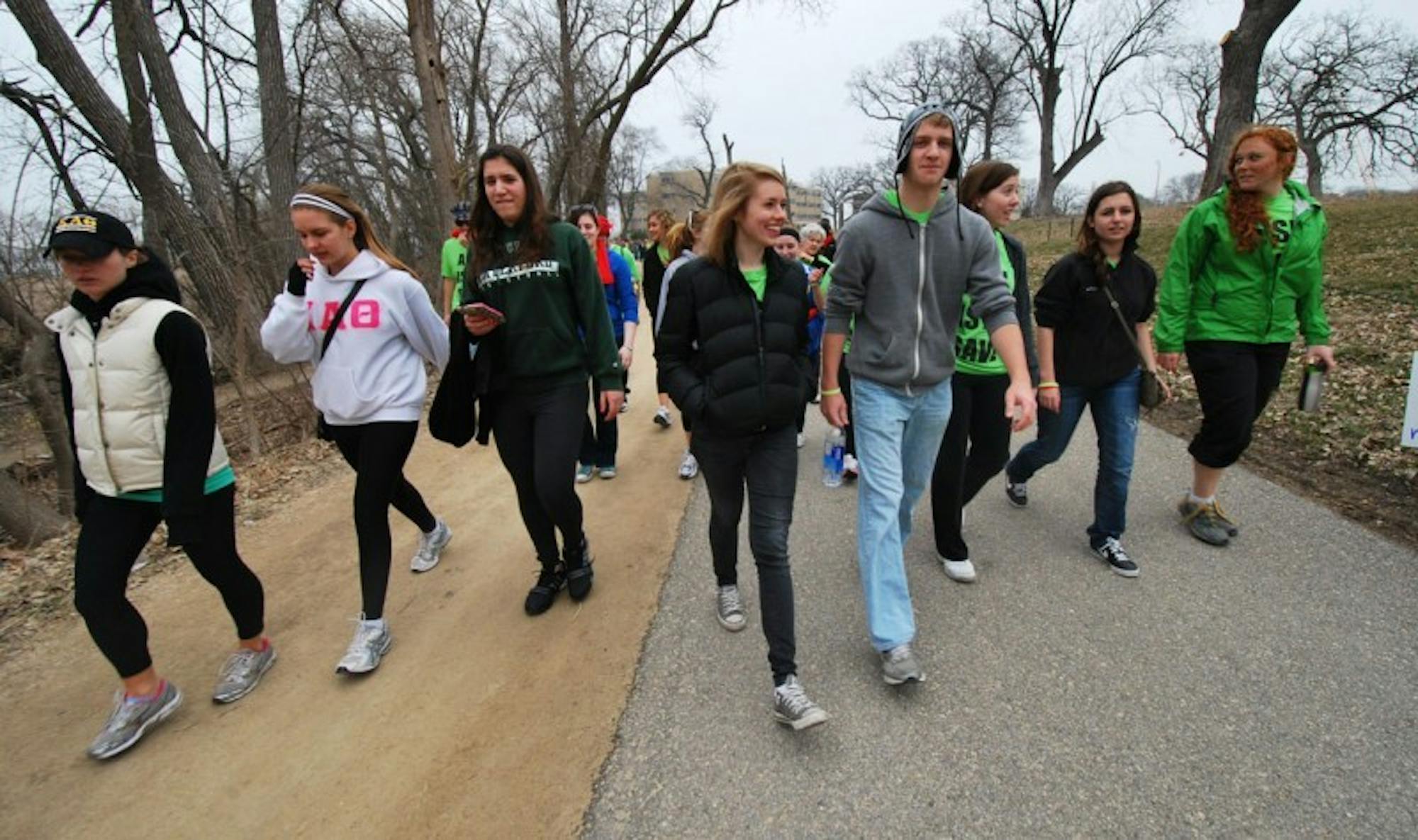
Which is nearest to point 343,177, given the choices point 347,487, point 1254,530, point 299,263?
point 347,487

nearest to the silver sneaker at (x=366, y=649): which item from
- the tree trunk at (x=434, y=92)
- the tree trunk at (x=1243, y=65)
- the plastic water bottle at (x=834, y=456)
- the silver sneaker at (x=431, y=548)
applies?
the silver sneaker at (x=431, y=548)

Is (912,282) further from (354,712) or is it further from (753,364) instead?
(354,712)

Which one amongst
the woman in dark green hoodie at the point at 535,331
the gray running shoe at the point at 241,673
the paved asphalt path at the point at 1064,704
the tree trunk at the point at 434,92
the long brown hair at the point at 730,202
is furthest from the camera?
the tree trunk at the point at 434,92

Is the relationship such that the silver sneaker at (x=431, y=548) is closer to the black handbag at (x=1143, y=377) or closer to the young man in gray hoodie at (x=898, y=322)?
the young man in gray hoodie at (x=898, y=322)

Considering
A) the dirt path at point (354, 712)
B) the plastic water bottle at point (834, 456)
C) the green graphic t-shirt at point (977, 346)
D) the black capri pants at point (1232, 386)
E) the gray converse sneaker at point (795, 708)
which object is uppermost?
the green graphic t-shirt at point (977, 346)

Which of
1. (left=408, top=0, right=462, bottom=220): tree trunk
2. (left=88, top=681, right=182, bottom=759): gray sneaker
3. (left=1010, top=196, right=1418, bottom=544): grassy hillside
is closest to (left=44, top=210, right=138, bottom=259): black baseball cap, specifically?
(left=88, top=681, right=182, bottom=759): gray sneaker

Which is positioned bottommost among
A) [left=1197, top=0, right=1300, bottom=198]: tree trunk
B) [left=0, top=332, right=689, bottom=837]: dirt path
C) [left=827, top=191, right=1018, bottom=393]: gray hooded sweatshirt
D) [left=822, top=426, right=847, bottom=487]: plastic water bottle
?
[left=0, top=332, right=689, bottom=837]: dirt path

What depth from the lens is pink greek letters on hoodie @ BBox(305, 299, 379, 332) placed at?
8.77 ft

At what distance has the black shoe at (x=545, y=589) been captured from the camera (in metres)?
3.10

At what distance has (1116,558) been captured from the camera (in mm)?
3102

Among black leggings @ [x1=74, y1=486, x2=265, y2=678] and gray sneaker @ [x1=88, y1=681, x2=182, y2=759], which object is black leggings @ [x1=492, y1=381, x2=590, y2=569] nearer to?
black leggings @ [x1=74, y1=486, x2=265, y2=678]

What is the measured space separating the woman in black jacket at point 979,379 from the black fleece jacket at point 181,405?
117 inches

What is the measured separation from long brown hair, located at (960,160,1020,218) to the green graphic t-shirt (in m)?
0.21

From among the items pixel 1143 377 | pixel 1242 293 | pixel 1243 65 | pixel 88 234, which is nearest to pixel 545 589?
pixel 88 234
